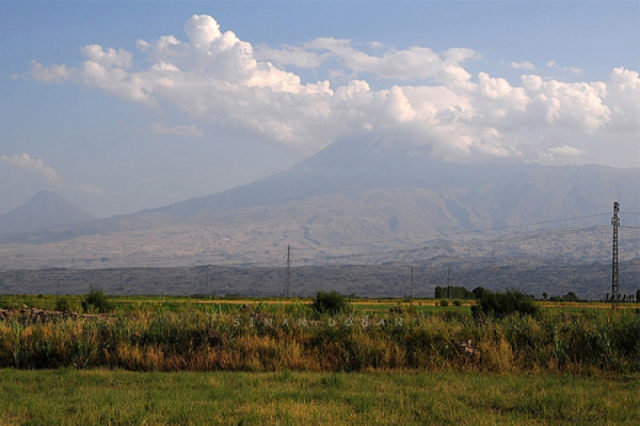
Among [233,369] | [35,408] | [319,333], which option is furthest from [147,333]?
[35,408]

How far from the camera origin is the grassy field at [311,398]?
34.3ft

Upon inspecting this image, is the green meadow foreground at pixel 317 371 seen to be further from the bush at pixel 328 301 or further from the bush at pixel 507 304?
the bush at pixel 328 301

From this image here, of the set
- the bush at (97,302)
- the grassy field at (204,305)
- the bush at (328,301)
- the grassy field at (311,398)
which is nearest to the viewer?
the grassy field at (311,398)

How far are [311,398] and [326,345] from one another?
526 centimetres

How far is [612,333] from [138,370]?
12.1 m

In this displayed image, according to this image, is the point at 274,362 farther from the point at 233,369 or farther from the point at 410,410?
the point at 410,410

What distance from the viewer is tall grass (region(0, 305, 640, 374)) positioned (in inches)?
629

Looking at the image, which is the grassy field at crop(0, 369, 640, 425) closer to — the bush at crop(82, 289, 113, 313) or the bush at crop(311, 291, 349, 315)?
the bush at crop(311, 291, 349, 315)

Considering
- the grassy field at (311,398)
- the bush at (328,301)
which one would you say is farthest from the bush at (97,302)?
the grassy field at (311,398)

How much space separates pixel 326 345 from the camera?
1709 centimetres

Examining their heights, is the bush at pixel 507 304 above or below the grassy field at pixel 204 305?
above

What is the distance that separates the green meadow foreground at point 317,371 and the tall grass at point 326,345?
38 millimetres

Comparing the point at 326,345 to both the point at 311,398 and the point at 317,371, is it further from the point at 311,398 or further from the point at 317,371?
the point at 311,398

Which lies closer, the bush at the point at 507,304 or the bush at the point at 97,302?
the bush at the point at 507,304
